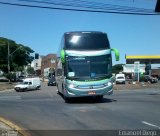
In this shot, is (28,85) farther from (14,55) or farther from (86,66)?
(14,55)

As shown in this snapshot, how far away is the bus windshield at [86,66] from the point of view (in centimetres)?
2408

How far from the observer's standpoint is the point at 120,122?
14938 mm

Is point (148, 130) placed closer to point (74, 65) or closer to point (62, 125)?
point (62, 125)

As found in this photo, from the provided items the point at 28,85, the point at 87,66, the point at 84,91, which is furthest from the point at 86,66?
the point at 28,85

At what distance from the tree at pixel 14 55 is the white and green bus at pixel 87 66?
2472 inches

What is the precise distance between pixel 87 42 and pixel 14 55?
72.4 metres

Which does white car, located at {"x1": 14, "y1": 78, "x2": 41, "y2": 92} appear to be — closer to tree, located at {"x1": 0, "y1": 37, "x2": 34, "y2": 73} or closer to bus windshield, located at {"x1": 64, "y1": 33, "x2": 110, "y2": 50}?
bus windshield, located at {"x1": 64, "y1": 33, "x2": 110, "y2": 50}

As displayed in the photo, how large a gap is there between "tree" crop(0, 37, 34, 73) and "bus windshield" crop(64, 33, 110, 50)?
62493 mm

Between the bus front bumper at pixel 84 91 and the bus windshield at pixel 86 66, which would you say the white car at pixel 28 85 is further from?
the bus windshield at pixel 86 66

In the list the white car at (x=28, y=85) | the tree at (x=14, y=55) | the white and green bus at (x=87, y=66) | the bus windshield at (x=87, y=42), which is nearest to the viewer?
the white and green bus at (x=87, y=66)

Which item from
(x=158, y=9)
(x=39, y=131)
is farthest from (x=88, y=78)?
(x=39, y=131)

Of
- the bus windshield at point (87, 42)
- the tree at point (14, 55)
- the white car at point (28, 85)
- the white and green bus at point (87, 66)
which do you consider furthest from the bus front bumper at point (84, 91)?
the tree at point (14, 55)

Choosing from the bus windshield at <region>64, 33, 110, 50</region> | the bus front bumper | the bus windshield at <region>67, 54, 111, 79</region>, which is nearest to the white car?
the bus front bumper

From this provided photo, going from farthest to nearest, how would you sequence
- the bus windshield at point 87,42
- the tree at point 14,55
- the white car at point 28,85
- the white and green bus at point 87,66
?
the tree at point 14,55 < the white car at point 28,85 < the bus windshield at point 87,42 < the white and green bus at point 87,66
